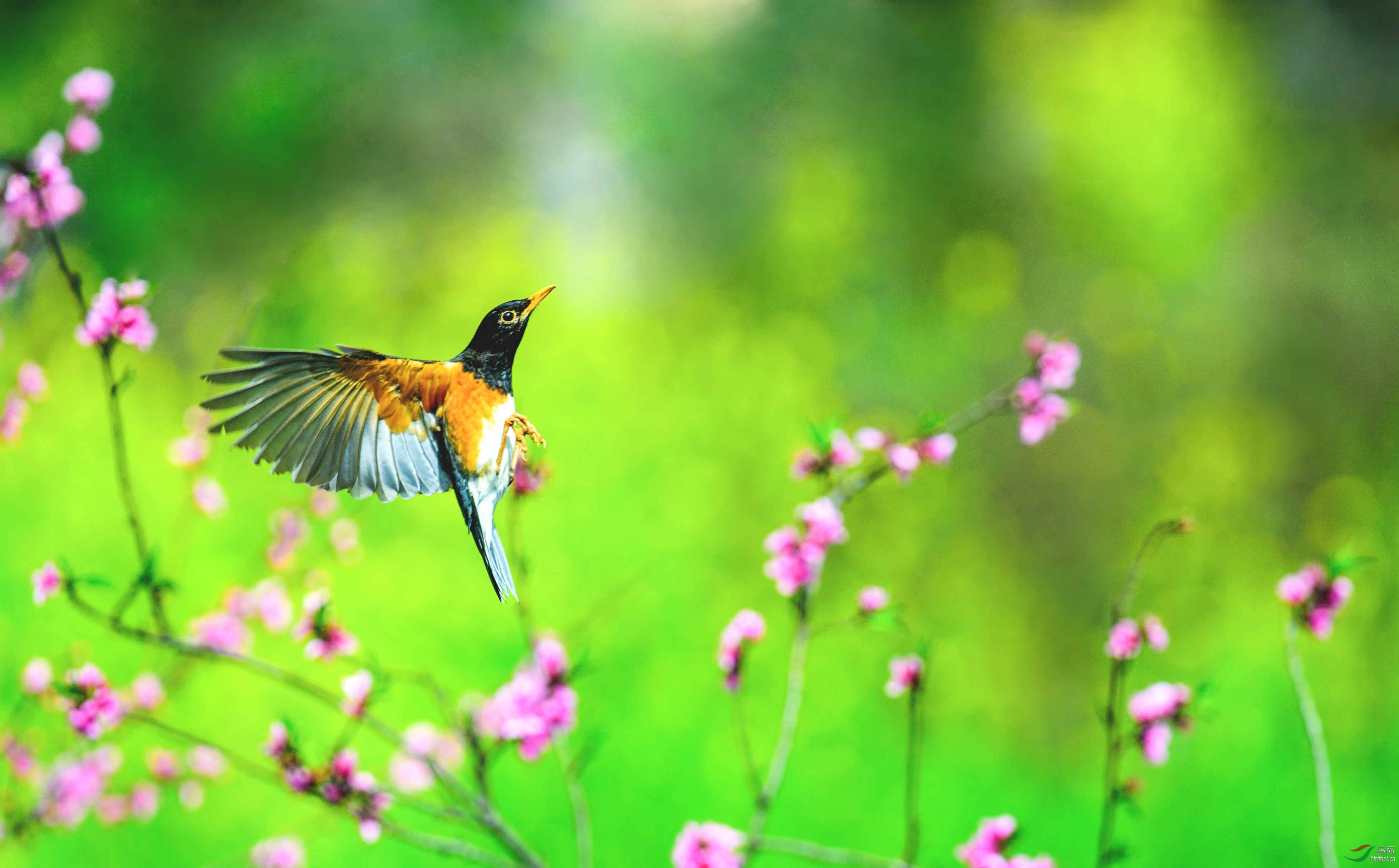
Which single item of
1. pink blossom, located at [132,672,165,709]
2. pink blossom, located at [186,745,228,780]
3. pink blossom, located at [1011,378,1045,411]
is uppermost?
pink blossom, located at [1011,378,1045,411]

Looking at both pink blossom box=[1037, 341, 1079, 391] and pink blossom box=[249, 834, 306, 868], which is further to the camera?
pink blossom box=[249, 834, 306, 868]

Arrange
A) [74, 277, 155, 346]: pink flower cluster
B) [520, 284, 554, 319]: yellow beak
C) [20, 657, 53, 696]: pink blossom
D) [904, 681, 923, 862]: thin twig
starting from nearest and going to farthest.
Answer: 1. [520, 284, 554, 319]: yellow beak
2. [74, 277, 155, 346]: pink flower cluster
3. [904, 681, 923, 862]: thin twig
4. [20, 657, 53, 696]: pink blossom

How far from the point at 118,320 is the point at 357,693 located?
30 centimetres

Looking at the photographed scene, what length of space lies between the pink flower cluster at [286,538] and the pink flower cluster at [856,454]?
628 mm

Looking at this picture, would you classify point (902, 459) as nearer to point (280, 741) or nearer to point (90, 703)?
point (280, 741)

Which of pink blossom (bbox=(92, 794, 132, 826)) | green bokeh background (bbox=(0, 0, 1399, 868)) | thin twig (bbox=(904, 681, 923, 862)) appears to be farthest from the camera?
green bokeh background (bbox=(0, 0, 1399, 868))

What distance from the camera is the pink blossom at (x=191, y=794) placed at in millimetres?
1011

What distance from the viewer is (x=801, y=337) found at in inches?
59.0

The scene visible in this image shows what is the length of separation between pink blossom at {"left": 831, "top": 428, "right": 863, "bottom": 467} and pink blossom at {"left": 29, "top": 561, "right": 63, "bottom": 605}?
1.84ft

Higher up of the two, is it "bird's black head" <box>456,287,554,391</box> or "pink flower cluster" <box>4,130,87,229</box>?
"pink flower cluster" <box>4,130,87,229</box>

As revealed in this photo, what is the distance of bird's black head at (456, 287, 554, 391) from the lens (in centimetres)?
42

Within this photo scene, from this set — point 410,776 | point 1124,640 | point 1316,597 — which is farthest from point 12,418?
point 1316,597

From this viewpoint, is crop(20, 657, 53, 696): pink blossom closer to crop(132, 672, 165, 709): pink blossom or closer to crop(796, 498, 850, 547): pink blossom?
crop(132, 672, 165, 709): pink blossom

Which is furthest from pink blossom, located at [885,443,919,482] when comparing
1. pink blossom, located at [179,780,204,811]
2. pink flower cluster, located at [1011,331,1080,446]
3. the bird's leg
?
pink blossom, located at [179,780,204,811]
